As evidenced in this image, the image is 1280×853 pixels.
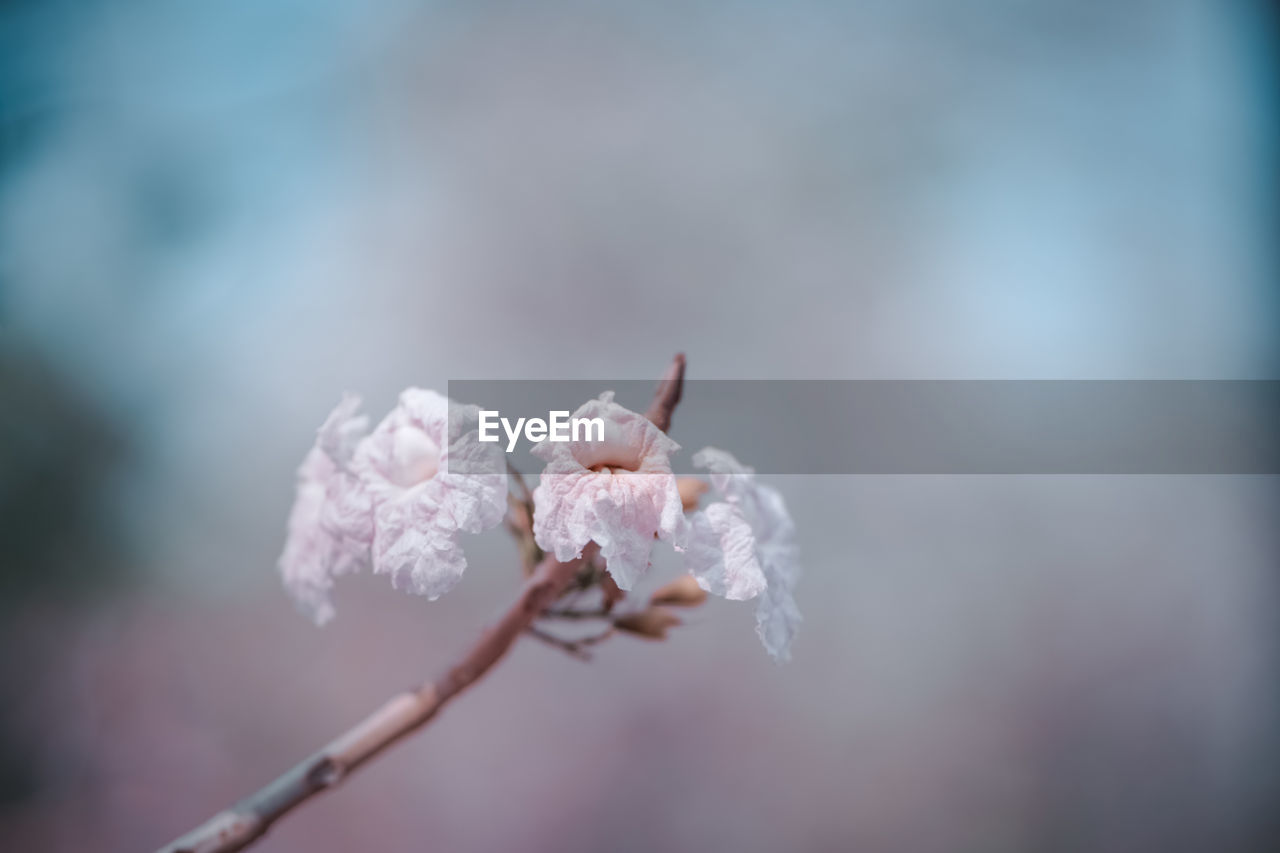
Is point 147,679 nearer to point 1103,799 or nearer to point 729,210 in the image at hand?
point 729,210

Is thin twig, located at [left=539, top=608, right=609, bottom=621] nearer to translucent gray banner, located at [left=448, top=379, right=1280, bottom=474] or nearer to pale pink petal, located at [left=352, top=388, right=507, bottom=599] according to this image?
pale pink petal, located at [left=352, top=388, right=507, bottom=599]

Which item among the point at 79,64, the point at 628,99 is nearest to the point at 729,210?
the point at 628,99

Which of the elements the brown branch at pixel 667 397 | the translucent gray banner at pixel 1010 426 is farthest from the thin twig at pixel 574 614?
the translucent gray banner at pixel 1010 426

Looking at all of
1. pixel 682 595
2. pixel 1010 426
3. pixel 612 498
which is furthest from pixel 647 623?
pixel 1010 426

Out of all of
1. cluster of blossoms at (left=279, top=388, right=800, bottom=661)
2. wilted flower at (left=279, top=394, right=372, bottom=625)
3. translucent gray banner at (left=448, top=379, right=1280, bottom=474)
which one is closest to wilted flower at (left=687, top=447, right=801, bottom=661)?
cluster of blossoms at (left=279, top=388, right=800, bottom=661)

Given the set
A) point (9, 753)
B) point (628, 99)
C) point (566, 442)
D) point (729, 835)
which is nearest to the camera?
point (566, 442)

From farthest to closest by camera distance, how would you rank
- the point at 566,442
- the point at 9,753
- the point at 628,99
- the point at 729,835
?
1. the point at 628,99
2. the point at 729,835
3. the point at 9,753
4. the point at 566,442
